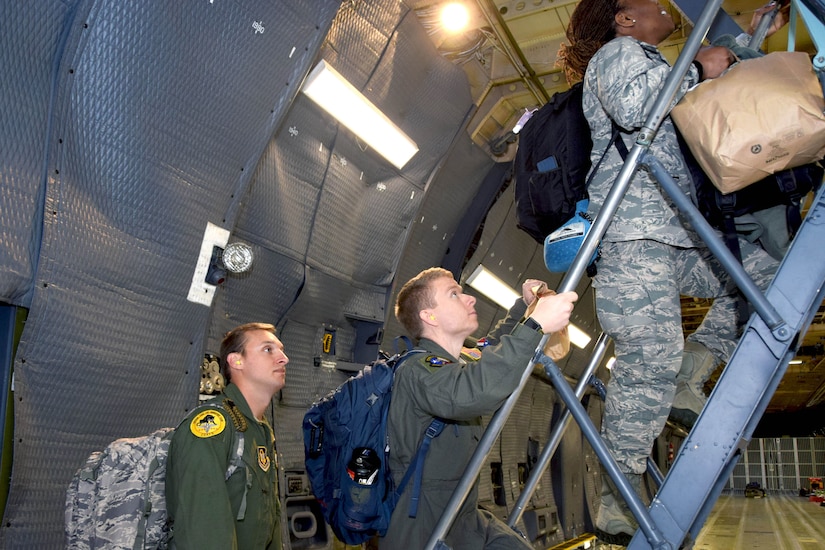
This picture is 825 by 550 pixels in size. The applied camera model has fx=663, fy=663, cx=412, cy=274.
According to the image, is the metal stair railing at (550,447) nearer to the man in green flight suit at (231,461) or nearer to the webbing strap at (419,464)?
the webbing strap at (419,464)

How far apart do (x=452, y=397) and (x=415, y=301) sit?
0.77 meters

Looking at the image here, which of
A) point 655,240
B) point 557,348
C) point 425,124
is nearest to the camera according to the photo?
point 655,240

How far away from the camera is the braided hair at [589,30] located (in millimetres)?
→ 3047

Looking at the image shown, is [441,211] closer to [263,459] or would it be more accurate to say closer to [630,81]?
[263,459]

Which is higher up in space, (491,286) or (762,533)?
(491,286)

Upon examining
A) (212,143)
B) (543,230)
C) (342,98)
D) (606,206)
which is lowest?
(606,206)

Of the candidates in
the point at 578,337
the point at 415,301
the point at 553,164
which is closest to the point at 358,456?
the point at 415,301

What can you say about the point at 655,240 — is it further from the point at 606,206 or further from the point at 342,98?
the point at 342,98

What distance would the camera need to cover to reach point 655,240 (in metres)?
2.54

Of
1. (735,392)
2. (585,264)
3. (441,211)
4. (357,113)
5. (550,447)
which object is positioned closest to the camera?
(735,392)

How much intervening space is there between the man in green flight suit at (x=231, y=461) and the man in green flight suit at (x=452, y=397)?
72cm

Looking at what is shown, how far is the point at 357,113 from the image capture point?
14.3 feet

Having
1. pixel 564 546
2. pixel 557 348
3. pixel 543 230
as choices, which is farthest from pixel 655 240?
pixel 564 546

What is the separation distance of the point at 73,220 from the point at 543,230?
6.88 ft
